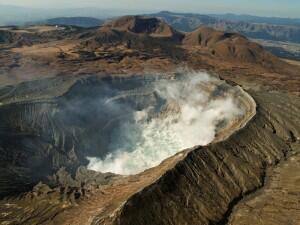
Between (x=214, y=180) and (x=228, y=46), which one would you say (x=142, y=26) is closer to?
(x=228, y=46)

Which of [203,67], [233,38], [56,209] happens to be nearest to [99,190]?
[56,209]

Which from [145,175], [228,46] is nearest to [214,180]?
[145,175]

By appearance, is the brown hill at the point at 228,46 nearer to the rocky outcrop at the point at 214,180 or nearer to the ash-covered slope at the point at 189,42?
the ash-covered slope at the point at 189,42

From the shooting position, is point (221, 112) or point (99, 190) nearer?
point (99, 190)

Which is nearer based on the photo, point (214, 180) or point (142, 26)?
point (214, 180)

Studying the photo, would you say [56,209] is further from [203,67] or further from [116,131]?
[203,67]

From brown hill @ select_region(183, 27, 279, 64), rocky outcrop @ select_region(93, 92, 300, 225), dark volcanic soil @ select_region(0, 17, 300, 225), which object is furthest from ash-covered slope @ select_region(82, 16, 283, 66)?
rocky outcrop @ select_region(93, 92, 300, 225)

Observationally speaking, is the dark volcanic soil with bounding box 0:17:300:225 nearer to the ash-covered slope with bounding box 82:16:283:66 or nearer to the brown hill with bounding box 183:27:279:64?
the ash-covered slope with bounding box 82:16:283:66

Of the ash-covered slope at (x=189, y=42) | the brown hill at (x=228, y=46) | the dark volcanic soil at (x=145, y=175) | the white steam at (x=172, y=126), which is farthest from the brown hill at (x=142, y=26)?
the white steam at (x=172, y=126)
